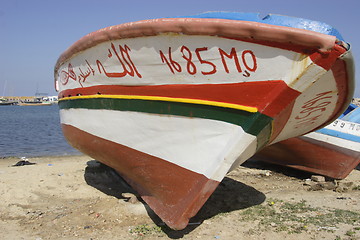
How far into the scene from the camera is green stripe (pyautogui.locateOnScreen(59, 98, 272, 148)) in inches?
130

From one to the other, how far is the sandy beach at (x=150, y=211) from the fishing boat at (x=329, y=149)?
0.43m

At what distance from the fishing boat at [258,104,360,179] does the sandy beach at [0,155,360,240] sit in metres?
0.43

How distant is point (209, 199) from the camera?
5.13 meters

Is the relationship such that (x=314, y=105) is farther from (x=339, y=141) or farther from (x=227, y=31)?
(x=339, y=141)

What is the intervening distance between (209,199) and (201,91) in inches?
87.6

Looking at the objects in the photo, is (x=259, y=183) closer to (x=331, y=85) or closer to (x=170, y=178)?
(x=170, y=178)

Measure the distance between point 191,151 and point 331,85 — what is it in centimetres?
148

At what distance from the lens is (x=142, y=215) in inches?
175

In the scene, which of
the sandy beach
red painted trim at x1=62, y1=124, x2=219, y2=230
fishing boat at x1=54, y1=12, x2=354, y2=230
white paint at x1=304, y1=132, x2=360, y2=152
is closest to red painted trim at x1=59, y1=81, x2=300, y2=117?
fishing boat at x1=54, y1=12, x2=354, y2=230

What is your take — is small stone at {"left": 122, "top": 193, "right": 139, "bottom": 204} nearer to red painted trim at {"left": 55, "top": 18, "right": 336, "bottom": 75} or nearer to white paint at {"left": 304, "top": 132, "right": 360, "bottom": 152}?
red painted trim at {"left": 55, "top": 18, "right": 336, "bottom": 75}

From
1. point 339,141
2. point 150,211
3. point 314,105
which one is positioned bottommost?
point 150,211

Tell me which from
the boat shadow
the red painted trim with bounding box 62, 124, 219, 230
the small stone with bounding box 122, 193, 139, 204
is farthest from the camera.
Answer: the small stone with bounding box 122, 193, 139, 204

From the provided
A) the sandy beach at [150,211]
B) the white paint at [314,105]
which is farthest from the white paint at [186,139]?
the sandy beach at [150,211]

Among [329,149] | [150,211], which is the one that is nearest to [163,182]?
[150,211]
